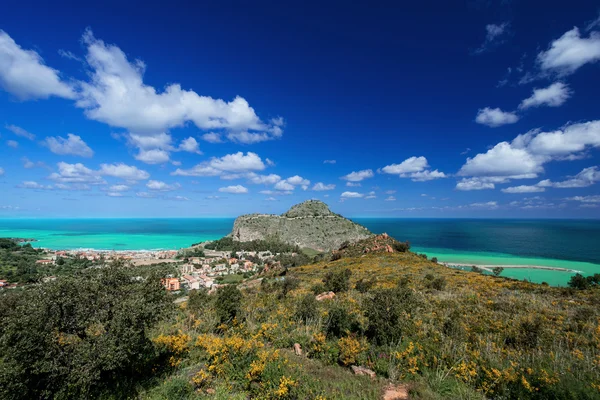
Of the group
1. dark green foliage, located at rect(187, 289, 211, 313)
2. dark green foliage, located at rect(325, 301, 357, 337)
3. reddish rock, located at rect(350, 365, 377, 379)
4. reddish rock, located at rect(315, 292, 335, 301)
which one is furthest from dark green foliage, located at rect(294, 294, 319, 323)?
dark green foliage, located at rect(187, 289, 211, 313)

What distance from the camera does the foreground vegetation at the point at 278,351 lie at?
182 inches

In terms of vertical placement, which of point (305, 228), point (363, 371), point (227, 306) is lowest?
point (305, 228)

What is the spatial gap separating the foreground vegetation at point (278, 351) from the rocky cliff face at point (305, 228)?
94.3m

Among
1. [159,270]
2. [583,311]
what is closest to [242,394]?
[159,270]

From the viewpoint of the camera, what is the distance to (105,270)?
587 cm

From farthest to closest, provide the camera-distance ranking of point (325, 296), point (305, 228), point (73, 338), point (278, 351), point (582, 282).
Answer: point (305, 228)
point (582, 282)
point (325, 296)
point (278, 351)
point (73, 338)

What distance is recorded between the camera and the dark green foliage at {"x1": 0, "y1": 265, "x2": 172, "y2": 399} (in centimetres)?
435

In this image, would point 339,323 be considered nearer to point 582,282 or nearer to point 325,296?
point 325,296

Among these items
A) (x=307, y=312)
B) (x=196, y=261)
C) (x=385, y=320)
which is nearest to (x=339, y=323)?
(x=307, y=312)

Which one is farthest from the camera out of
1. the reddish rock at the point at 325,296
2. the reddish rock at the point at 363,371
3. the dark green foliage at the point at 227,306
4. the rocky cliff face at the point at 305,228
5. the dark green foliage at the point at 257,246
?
the rocky cliff face at the point at 305,228

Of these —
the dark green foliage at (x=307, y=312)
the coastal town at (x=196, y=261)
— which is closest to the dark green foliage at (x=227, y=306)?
the dark green foliage at (x=307, y=312)

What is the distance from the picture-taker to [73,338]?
4.80 m

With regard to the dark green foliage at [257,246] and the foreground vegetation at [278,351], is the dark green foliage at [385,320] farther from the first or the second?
the dark green foliage at [257,246]

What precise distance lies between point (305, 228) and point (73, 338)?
110362 millimetres
